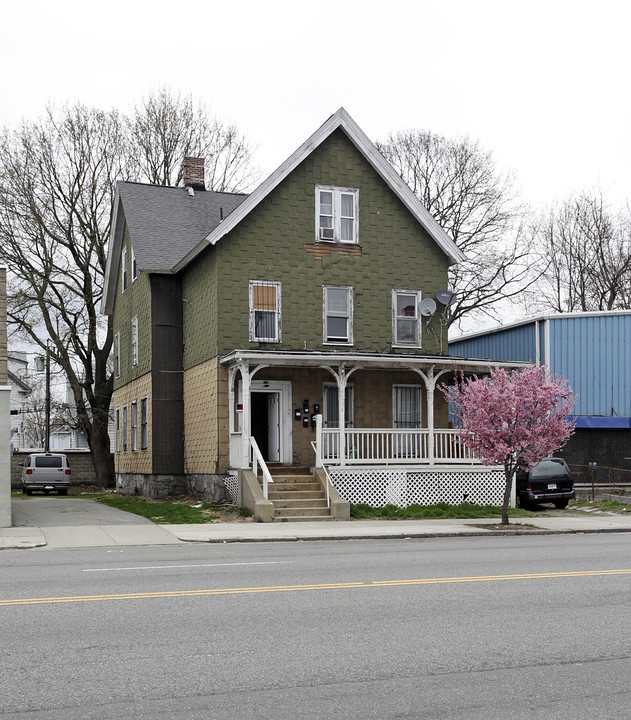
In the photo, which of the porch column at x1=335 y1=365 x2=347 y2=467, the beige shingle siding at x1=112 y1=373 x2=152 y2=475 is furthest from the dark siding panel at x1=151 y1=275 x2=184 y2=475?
the porch column at x1=335 y1=365 x2=347 y2=467

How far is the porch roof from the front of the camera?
2348 cm

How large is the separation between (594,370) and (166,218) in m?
15.7

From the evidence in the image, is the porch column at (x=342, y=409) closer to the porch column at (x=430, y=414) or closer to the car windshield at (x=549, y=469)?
the porch column at (x=430, y=414)

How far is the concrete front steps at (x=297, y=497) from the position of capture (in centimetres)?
2209

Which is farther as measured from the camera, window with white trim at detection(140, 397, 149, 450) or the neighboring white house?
the neighboring white house

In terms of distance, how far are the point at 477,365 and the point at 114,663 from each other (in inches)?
788

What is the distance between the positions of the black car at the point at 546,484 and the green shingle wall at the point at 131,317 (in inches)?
502

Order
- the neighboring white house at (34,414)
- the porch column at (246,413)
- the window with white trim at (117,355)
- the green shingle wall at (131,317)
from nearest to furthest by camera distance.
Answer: the porch column at (246,413), the green shingle wall at (131,317), the window with white trim at (117,355), the neighboring white house at (34,414)

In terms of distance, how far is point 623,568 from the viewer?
12875mm

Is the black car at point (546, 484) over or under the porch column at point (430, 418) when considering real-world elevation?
under

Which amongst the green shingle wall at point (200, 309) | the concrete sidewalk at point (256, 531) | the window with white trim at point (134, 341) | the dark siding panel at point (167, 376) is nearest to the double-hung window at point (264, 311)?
the green shingle wall at point (200, 309)

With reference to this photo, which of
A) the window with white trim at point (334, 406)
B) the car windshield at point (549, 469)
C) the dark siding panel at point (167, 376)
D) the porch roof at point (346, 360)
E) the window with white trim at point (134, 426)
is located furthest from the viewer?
the window with white trim at point (134, 426)

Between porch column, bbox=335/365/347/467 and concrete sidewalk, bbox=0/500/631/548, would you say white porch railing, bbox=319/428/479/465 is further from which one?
concrete sidewalk, bbox=0/500/631/548

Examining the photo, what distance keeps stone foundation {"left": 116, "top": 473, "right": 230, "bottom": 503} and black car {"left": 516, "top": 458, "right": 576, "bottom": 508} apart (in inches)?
334
